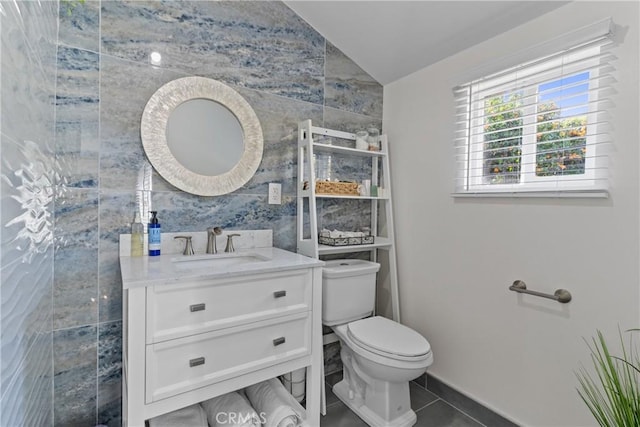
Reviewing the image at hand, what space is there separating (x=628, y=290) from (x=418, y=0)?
1635 millimetres

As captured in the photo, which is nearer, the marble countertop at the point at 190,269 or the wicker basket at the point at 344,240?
the marble countertop at the point at 190,269

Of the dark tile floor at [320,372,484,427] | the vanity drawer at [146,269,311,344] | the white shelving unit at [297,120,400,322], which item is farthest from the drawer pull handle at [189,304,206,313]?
the dark tile floor at [320,372,484,427]

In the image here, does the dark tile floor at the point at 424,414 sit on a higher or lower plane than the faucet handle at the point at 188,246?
lower

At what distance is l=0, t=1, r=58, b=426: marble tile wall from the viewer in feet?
2.29

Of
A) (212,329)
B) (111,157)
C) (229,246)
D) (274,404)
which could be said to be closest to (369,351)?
(274,404)

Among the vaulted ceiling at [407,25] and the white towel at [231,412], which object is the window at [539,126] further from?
the white towel at [231,412]

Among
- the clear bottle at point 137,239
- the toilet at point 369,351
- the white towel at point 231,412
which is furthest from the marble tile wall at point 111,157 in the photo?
the toilet at point 369,351

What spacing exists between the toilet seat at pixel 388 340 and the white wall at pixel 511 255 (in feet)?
1.21

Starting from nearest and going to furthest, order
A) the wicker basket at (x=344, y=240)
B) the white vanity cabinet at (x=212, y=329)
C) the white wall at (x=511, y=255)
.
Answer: the white vanity cabinet at (x=212, y=329), the white wall at (x=511, y=255), the wicker basket at (x=344, y=240)

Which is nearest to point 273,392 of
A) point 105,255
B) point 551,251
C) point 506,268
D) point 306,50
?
point 105,255

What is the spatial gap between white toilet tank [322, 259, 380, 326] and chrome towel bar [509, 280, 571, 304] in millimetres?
777

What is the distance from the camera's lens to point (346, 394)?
1.96 m

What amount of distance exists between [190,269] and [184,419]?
0.65 meters

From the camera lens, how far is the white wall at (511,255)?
4.25ft
